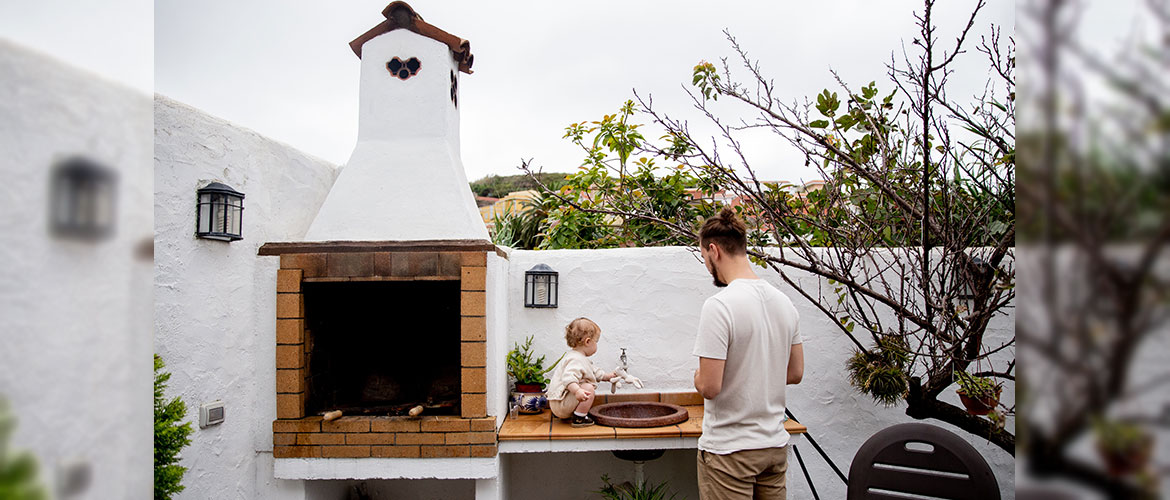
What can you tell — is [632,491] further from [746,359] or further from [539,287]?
[746,359]

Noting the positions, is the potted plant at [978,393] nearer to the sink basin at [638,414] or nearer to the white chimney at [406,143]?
the sink basin at [638,414]

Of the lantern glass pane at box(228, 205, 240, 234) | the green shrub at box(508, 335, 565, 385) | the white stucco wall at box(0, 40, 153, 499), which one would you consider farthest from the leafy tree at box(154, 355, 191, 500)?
the white stucco wall at box(0, 40, 153, 499)

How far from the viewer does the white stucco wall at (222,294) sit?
255cm

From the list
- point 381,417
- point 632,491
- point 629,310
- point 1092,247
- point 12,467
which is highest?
point 1092,247

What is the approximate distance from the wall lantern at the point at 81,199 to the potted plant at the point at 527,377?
3.38 m

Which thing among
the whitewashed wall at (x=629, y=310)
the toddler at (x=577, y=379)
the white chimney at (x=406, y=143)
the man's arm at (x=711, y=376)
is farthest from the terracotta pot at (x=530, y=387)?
the man's arm at (x=711, y=376)

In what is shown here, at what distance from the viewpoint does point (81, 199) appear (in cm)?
34

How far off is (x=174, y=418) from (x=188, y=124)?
4.23 feet

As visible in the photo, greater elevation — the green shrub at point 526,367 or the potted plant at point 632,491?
the green shrub at point 526,367

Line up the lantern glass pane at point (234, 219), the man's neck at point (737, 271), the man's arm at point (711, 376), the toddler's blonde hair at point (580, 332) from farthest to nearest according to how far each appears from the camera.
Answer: the toddler's blonde hair at point (580, 332), the lantern glass pane at point (234, 219), the man's neck at point (737, 271), the man's arm at point (711, 376)

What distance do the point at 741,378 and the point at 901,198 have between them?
1.55 meters

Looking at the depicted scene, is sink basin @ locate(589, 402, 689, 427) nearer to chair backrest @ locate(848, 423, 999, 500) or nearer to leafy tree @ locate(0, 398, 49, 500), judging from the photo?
chair backrest @ locate(848, 423, 999, 500)

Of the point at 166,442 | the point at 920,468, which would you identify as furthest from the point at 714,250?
the point at 166,442

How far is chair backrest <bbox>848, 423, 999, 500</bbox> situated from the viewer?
2.11 meters
